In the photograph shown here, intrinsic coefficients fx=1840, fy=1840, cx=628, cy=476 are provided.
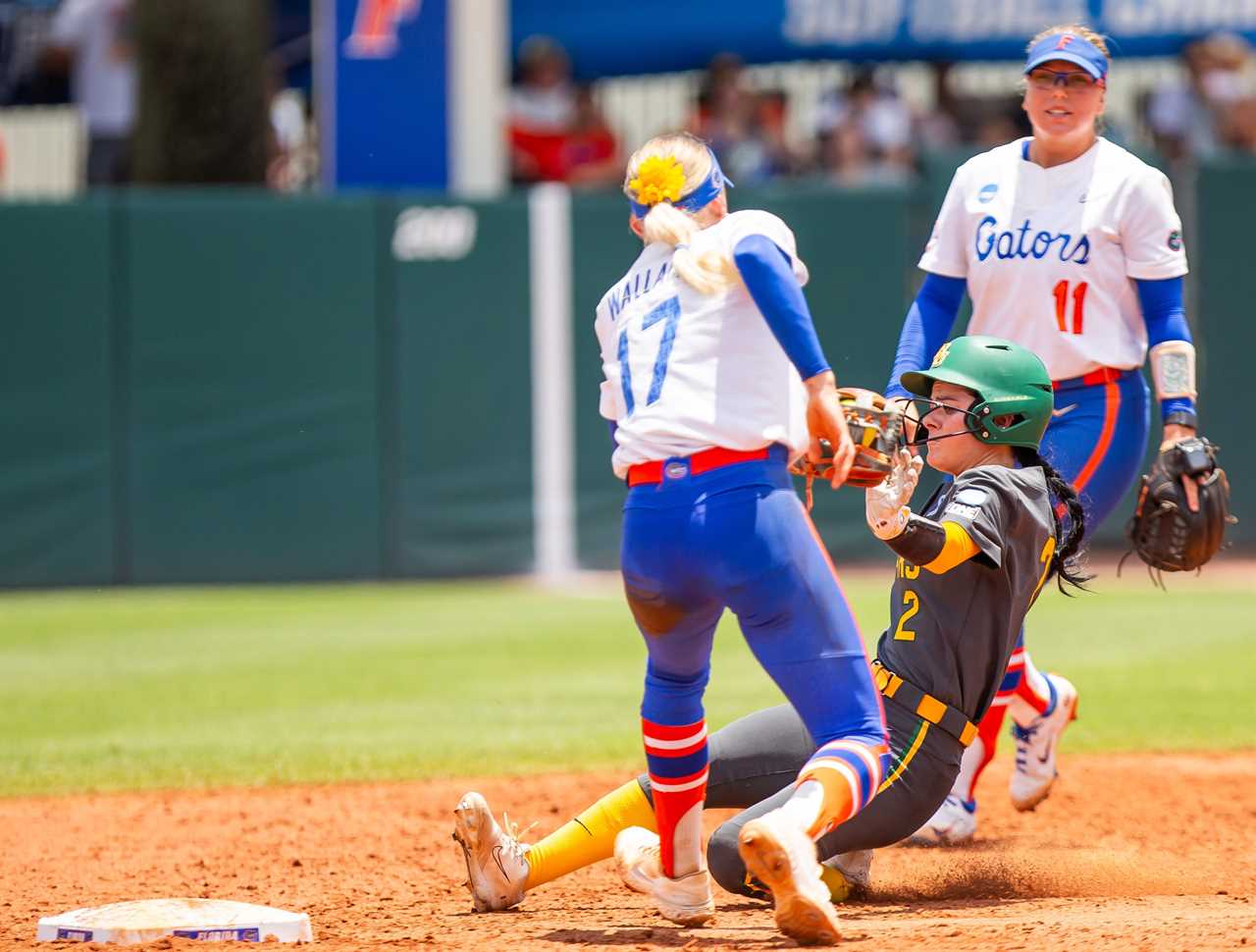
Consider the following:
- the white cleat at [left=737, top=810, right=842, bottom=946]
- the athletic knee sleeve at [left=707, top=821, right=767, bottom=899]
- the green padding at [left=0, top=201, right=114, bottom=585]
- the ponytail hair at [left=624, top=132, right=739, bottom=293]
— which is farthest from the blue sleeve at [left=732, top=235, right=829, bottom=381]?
the green padding at [left=0, top=201, right=114, bottom=585]

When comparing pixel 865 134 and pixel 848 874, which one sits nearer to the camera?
pixel 848 874

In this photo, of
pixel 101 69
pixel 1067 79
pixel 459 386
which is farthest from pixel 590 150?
pixel 1067 79

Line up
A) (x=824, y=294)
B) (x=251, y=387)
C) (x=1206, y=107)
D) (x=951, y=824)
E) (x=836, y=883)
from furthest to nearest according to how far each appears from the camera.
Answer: (x=1206, y=107) → (x=824, y=294) → (x=251, y=387) → (x=951, y=824) → (x=836, y=883)

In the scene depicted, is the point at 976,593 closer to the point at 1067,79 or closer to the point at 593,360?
the point at 1067,79

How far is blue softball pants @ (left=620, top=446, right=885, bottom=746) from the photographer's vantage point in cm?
395

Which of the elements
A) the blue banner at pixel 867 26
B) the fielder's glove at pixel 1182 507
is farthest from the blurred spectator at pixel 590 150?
the fielder's glove at pixel 1182 507

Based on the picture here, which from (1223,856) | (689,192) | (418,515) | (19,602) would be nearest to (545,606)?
(418,515)

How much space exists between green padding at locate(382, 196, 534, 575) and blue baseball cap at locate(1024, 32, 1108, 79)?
312 inches

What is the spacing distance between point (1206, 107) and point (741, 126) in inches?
144

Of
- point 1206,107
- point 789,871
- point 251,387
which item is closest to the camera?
point 789,871

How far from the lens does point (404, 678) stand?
9.14 meters

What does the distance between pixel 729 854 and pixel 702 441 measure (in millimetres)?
1062

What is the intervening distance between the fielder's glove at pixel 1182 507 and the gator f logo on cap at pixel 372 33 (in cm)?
1034

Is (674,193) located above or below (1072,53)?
below
